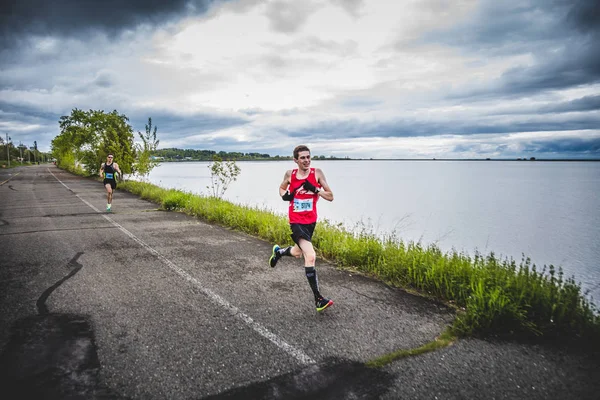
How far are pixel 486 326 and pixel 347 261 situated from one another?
2.78 m

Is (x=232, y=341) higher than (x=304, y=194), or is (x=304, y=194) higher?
(x=304, y=194)

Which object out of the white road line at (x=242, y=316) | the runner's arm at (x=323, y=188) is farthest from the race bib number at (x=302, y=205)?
the white road line at (x=242, y=316)

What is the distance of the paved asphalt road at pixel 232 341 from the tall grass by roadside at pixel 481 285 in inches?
13.1

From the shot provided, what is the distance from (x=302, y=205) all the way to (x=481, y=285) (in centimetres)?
243

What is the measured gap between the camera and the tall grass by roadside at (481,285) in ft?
11.7

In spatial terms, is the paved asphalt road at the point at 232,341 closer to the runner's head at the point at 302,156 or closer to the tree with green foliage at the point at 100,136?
the runner's head at the point at 302,156

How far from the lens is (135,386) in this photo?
8.54 ft

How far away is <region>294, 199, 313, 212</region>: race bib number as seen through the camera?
13.8ft

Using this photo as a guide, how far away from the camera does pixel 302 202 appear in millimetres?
4215

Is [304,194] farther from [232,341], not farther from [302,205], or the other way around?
[232,341]

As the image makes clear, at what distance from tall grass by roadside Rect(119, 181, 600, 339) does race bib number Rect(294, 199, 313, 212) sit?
1993 millimetres

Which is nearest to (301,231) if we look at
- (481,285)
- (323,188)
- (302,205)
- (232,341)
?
(302,205)

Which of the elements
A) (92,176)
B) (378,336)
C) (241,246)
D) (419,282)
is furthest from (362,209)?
(92,176)

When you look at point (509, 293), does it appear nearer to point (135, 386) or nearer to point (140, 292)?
point (135, 386)
